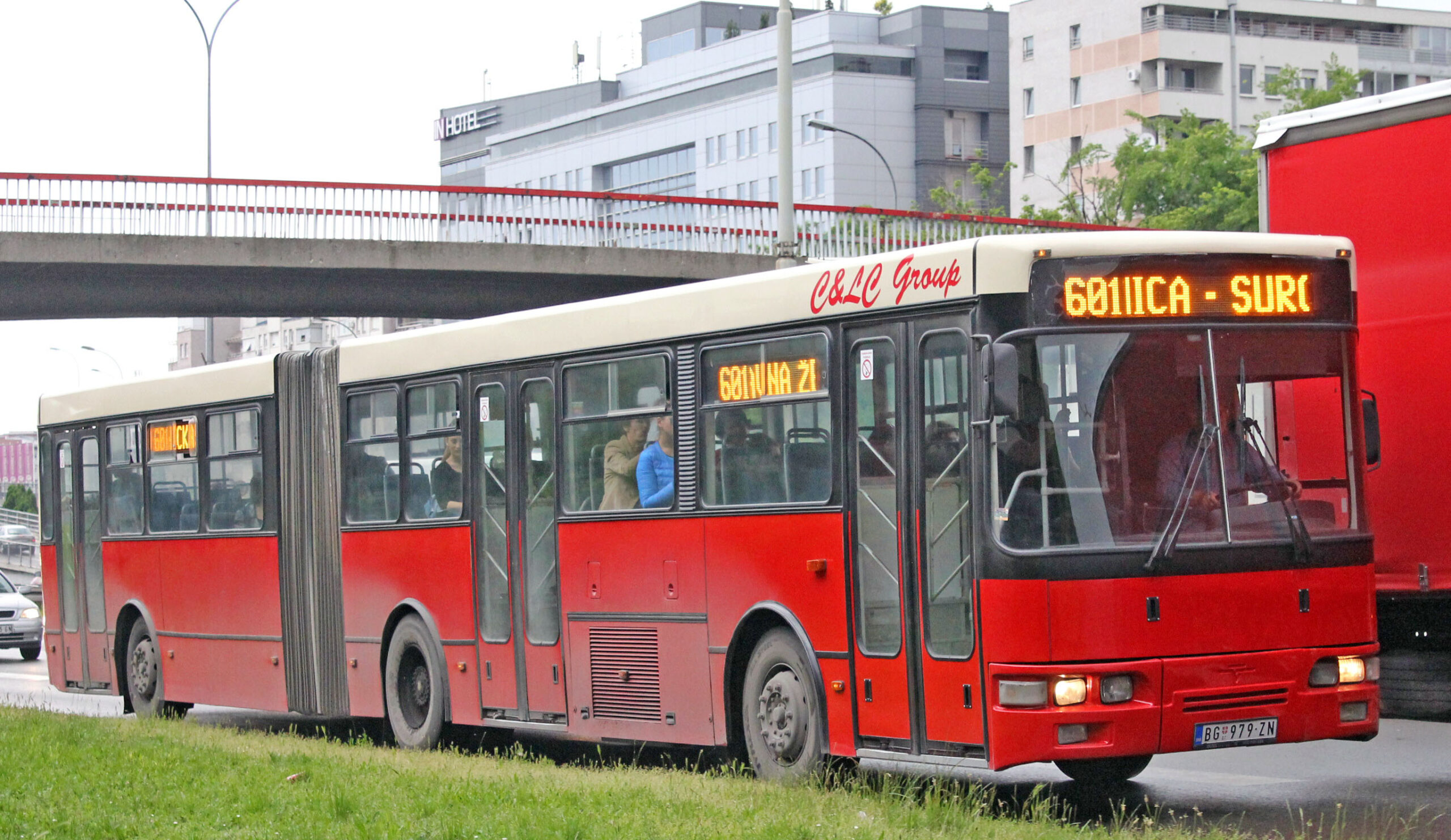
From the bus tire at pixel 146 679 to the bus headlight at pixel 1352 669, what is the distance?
11113 mm

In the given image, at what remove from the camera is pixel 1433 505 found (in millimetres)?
11250

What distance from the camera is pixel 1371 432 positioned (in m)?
10.2

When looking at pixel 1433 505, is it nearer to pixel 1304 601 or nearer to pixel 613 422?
pixel 1304 601

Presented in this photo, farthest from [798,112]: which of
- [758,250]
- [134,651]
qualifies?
[134,651]

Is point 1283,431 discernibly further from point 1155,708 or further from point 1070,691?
point 1070,691

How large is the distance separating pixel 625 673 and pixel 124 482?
7737mm

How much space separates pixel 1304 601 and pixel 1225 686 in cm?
61

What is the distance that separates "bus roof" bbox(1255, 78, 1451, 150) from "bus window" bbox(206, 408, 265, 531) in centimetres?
834

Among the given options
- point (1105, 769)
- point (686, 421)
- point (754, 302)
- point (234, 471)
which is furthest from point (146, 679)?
point (1105, 769)

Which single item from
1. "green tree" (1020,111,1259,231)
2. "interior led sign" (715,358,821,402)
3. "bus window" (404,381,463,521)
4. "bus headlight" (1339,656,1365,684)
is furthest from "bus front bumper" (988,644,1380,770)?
"green tree" (1020,111,1259,231)

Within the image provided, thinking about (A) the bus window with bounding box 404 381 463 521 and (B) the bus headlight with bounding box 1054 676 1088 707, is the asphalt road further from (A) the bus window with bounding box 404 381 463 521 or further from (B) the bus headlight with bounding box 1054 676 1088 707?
(A) the bus window with bounding box 404 381 463 521

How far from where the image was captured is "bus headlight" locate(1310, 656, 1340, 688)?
376 inches

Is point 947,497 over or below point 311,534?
over

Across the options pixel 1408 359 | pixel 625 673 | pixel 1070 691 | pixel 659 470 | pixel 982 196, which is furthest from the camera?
pixel 982 196
